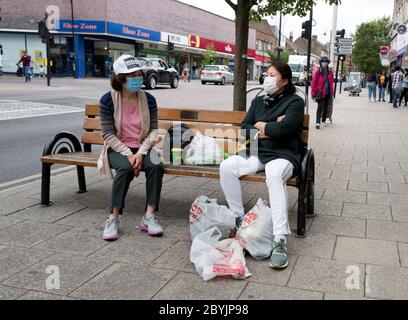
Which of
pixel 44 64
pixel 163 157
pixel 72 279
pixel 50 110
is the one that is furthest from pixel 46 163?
pixel 44 64

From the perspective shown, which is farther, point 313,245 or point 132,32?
point 132,32

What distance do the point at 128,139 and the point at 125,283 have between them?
1696 mm

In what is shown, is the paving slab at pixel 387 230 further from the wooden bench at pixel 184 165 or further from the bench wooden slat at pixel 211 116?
the bench wooden slat at pixel 211 116

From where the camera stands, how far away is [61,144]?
18.1ft

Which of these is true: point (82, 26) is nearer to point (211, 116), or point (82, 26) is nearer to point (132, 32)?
point (132, 32)

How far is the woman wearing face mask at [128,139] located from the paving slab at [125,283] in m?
0.71

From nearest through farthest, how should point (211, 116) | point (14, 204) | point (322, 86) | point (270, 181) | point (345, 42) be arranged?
point (270, 181) < point (14, 204) < point (211, 116) < point (322, 86) < point (345, 42)

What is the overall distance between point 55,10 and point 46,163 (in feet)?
123

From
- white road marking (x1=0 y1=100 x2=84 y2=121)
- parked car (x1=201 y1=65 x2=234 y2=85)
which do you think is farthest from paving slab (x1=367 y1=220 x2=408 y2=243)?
parked car (x1=201 y1=65 x2=234 y2=85)

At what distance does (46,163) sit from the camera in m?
5.05

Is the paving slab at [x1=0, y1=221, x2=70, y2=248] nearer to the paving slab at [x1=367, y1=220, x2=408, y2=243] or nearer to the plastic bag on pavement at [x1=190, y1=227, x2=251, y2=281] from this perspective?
the plastic bag on pavement at [x1=190, y1=227, x2=251, y2=281]

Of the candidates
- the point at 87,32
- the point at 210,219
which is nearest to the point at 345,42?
the point at 87,32
